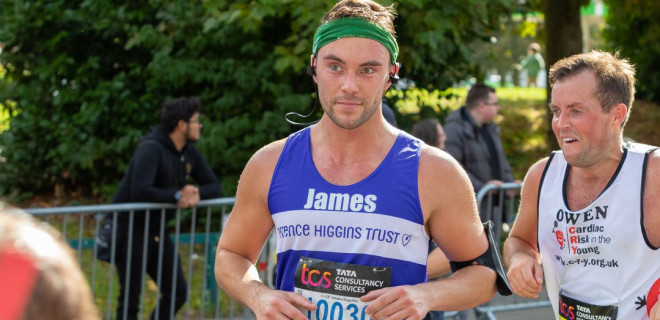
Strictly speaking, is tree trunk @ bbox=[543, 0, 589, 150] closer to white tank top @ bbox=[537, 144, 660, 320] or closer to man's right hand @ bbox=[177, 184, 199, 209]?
man's right hand @ bbox=[177, 184, 199, 209]

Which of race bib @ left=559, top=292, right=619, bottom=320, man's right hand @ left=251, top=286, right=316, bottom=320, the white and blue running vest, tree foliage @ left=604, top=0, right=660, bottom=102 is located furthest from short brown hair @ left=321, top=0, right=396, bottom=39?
tree foliage @ left=604, top=0, right=660, bottom=102

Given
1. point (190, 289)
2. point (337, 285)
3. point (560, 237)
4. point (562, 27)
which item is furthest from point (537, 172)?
point (562, 27)

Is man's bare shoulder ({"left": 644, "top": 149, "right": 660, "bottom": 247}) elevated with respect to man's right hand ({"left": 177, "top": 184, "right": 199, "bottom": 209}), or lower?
elevated

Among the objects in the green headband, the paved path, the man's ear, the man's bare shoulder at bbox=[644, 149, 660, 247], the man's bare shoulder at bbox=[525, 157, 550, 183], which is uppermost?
the green headband

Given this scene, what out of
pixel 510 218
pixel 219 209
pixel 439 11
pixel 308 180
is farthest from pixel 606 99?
pixel 219 209

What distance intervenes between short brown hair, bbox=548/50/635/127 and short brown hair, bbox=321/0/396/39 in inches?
31.9

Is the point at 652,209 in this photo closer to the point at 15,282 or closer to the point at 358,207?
the point at 358,207

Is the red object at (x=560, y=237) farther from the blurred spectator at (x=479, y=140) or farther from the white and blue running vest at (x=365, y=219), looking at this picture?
the blurred spectator at (x=479, y=140)

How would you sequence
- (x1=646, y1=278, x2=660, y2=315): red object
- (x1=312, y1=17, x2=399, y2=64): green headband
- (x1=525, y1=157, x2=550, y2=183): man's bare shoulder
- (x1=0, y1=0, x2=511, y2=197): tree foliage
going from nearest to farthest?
1. (x1=312, y1=17, x2=399, y2=64): green headband
2. (x1=646, y1=278, x2=660, y2=315): red object
3. (x1=525, y1=157, x2=550, y2=183): man's bare shoulder
4. (x1=0, y1=0, x2=511, y2=197): tree foliage

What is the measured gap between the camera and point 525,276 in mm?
3625

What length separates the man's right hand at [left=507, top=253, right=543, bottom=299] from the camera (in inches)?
142

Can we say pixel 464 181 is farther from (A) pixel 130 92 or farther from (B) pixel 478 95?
(A) pixel 130 92

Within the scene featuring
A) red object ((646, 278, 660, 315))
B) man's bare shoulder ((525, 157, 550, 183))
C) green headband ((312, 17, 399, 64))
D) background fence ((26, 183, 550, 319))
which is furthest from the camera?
background fence ((26, 183, 550, 319))

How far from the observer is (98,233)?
660 cm
